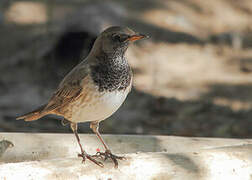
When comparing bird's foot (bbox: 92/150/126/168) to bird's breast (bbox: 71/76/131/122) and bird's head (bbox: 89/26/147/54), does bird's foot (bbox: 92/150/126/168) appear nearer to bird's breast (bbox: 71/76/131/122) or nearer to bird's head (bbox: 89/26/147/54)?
bird's breast (bbox: 71/76/131/122)

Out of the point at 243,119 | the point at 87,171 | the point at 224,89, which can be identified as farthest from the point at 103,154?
the point at 224,89

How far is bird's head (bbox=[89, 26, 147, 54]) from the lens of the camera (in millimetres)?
4102

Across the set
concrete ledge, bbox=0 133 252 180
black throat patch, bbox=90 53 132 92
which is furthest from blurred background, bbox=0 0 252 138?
black throat patch, bbox=90 53 132 92

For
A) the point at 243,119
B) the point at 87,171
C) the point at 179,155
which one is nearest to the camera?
the point at 87,171

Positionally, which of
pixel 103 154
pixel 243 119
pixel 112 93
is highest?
pixel 112 93

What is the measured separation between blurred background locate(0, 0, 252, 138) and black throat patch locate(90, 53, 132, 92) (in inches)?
122

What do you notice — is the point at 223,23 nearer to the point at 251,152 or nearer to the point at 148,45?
the point at 148,45

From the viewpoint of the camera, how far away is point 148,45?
10094 millimetres

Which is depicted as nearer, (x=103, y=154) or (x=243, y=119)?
(x=103, y=154)

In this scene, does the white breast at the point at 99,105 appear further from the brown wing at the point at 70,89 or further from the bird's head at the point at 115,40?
the bird's head at the point at 115,40

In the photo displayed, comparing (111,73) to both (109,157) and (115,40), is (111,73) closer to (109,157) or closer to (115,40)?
(115,40)

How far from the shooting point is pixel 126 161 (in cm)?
393

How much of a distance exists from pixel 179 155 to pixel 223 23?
731 centimetres

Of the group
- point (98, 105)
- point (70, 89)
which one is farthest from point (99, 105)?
point (70, 89)
